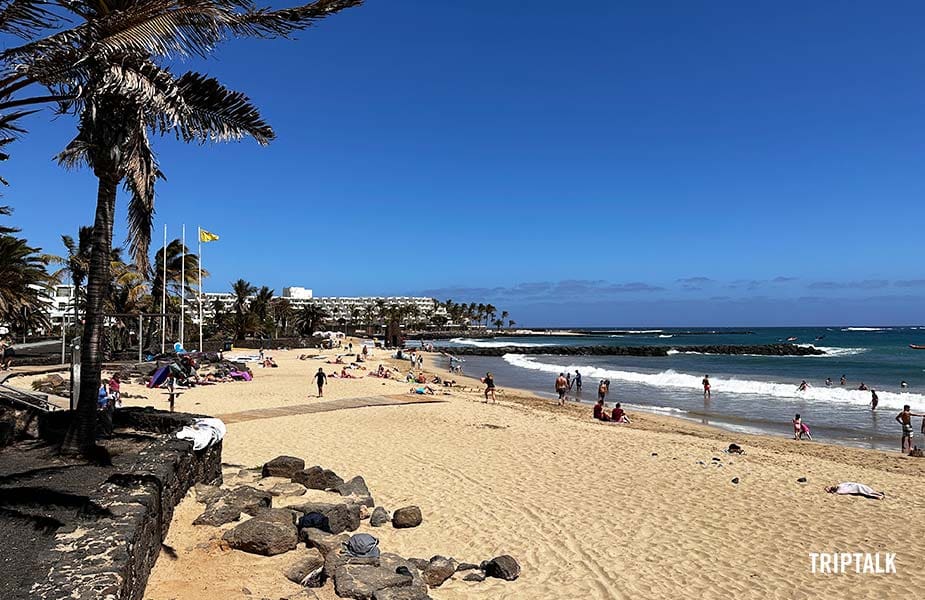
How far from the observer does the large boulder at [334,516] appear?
275 inches

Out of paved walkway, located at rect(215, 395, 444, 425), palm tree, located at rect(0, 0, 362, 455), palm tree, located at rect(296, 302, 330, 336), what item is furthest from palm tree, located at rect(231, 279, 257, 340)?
palm tree, located at rect(0, 0, 362, 455)

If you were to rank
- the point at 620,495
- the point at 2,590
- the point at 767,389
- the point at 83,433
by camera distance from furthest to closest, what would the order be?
the point at 767,389, the point at 620,495, the point at 83,433, the point at 2,590

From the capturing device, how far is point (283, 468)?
9.31 meters

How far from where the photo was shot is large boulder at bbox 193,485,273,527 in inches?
260

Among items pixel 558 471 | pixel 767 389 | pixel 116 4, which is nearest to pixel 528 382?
pixel 767 389

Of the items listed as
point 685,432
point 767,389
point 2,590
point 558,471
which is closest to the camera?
point 2,590

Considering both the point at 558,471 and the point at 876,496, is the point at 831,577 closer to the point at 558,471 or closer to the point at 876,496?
the point at 876,496

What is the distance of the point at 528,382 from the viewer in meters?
38.3

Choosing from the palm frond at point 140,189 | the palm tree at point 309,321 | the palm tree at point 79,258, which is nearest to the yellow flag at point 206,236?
the palm tree at point 79,258

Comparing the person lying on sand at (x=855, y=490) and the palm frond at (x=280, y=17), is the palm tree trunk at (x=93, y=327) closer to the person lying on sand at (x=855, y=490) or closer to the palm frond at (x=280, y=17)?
the palm frond at (x=280, y=17)

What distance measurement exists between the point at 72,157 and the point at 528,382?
1298 inches

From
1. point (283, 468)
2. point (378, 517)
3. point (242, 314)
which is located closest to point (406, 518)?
point (378, 517)

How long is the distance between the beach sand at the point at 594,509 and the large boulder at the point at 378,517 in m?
0.15

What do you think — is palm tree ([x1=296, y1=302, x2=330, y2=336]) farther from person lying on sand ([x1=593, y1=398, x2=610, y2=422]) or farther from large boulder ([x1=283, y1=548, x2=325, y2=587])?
large boulder ([x1=283, y1=548, x2=325, y2=587])
